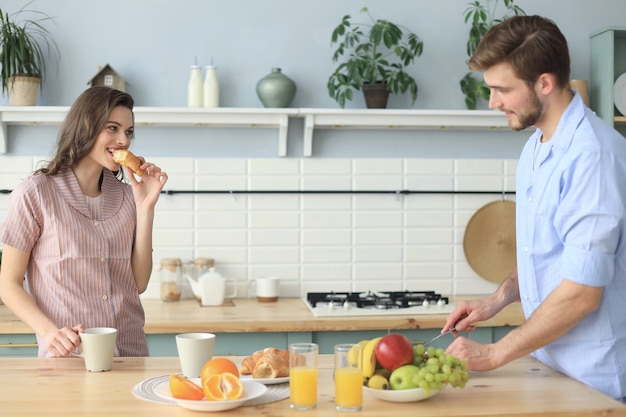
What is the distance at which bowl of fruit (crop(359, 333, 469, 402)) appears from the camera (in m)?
1.78

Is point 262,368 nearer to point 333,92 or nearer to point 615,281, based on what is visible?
point 615,281

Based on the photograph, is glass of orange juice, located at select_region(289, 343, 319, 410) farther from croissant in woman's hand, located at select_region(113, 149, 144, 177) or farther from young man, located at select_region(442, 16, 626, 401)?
croissant in woman's hand, located at select_region(113, 149, 144, 177)

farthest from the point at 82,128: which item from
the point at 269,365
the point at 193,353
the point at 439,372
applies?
the point at 439,372

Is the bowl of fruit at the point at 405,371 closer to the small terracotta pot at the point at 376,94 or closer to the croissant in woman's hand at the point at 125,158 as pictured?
the croissant in woman's hand at the point at 125,158

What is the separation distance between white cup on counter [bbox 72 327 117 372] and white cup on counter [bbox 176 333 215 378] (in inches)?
8.1

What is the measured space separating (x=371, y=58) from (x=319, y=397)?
2.51 m

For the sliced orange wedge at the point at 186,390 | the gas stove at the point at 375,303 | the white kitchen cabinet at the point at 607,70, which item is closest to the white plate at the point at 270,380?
the sliced orange wedge at the point at 186,390

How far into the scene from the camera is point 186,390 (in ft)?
5.81

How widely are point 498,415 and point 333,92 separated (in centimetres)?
252

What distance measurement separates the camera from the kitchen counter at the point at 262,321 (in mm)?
3396

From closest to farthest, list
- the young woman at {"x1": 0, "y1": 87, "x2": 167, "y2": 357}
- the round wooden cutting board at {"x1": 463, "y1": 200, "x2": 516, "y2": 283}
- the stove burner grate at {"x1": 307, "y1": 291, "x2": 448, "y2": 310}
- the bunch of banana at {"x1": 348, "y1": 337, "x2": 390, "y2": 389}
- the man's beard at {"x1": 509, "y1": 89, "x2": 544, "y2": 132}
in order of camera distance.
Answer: the bunch of banana at {"x1": 348, "y1": 337, "x2": 390, "y2": 389} → the man's beard at {"x1": 509, "y1": 89, "x2": 544, "y2": 132} → the young woman at {"x1": 0, "y1": 87, "x2": 167, "y2": 357} → the stove burner grate at {"x1": 307, "y1": 291, "x2": 448, "y2": 310} → the round wooden cutting board at {"x1": 463, "y1": 200, "x2": 516, "y2": 283}

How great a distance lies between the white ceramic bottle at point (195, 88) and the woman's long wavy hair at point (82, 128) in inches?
54.0

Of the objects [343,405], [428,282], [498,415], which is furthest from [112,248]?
[428,282]

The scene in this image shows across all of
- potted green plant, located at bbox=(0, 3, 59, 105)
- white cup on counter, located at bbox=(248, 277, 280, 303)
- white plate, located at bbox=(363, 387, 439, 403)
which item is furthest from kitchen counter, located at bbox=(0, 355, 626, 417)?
potted green plant, located at bbox=(0, 3, 59, 105)
